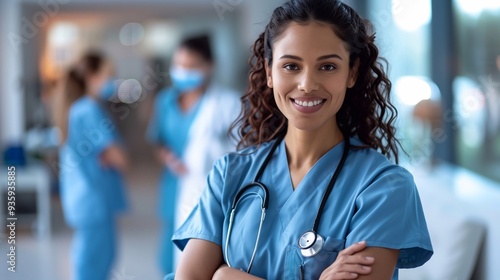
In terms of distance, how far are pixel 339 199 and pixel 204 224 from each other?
29cm

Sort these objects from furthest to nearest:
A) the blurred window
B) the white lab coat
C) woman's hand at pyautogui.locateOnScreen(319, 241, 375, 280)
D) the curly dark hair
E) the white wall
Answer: the white wall → the white lab coat → the blurred window → the curly dark hair → woman's hand at pyautogui.locateOnScreen(319, 241, 375, 280)

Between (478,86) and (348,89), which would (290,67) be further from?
(478,86)

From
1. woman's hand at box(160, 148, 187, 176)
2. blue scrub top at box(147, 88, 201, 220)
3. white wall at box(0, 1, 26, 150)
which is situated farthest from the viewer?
white wall at box(0, 1, 26, 150)

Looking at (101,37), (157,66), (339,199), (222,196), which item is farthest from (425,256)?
(157,66)

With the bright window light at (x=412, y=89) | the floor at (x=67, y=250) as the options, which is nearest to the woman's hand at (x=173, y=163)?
the floor at (x=67, y=250)

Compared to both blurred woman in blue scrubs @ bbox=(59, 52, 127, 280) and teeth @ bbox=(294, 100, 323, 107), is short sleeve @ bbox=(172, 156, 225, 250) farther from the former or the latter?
blurred woman in blue scrubs @ bbox=(59, 52, 127, 280)

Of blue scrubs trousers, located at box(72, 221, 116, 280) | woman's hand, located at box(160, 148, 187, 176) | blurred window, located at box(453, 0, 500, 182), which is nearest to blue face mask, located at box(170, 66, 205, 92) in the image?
woman's hand, located at box(160, 148, 187, 176)

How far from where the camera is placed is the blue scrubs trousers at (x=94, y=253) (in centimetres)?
347

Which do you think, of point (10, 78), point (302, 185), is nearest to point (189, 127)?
point (302, 185)

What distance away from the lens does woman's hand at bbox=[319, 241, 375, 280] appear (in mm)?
1253

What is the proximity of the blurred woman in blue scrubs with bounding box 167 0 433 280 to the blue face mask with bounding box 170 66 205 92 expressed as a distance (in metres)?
2.19

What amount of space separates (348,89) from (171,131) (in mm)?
2361

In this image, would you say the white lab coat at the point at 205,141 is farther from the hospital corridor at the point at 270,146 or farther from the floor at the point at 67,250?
the floor at the point at 67,250

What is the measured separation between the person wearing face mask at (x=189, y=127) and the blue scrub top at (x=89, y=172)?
270 mm
